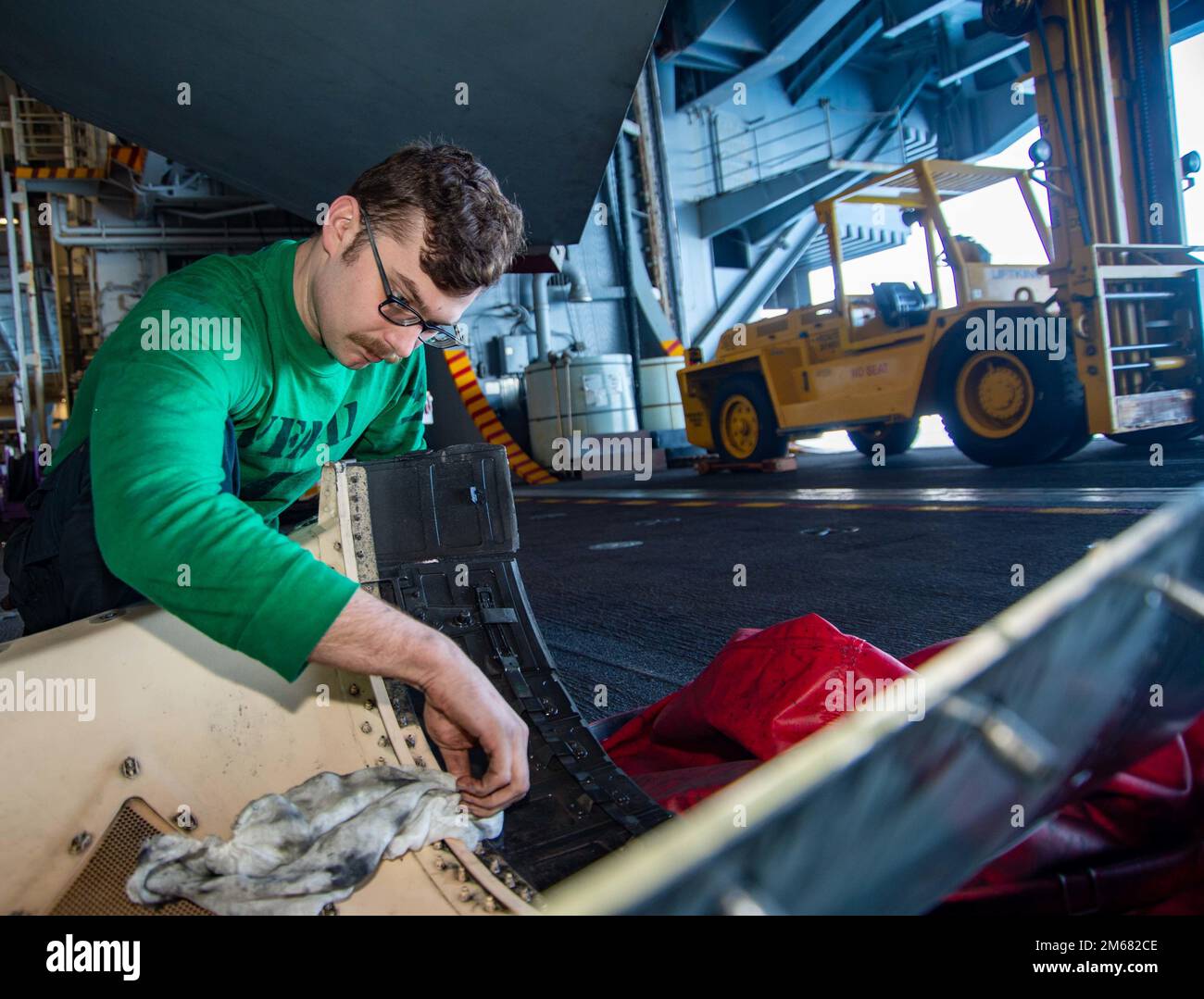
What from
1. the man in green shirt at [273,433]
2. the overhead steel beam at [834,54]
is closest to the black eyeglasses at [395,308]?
the man in green shirt at [273,433]

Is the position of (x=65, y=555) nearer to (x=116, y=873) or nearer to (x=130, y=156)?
(x=116, y=873)

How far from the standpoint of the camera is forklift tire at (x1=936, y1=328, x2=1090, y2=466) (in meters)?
6.22

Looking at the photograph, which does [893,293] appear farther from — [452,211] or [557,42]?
[452,211]

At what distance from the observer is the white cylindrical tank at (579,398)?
12.2 metres

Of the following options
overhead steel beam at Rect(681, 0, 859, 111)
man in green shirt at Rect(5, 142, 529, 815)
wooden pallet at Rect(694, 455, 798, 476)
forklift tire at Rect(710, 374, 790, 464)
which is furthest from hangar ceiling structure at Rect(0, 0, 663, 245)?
overhead steel beam at Rect(681, 0, 859, 111)

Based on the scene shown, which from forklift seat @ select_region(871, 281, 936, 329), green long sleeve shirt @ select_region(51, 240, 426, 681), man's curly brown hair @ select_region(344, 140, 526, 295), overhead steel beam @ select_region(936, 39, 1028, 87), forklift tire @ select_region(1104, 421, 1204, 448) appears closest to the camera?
green long sleeve shirt @ select_region(51, 240, 426, 681)

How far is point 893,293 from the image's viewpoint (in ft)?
24.0

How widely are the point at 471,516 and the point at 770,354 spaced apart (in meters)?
7.70

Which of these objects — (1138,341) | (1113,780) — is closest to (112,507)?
(1113,780)

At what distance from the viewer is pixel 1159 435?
715 cm

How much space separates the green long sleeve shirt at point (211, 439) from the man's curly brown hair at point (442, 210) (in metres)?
0.25

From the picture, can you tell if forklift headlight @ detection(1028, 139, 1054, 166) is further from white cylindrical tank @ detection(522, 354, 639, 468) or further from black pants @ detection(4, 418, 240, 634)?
black pants @ detection(4, 418, 240, 634)

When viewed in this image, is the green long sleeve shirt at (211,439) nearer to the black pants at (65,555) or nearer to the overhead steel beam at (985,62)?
the black pants at (65,555)

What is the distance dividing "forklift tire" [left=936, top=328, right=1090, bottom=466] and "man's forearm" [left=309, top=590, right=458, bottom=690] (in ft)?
20.7
